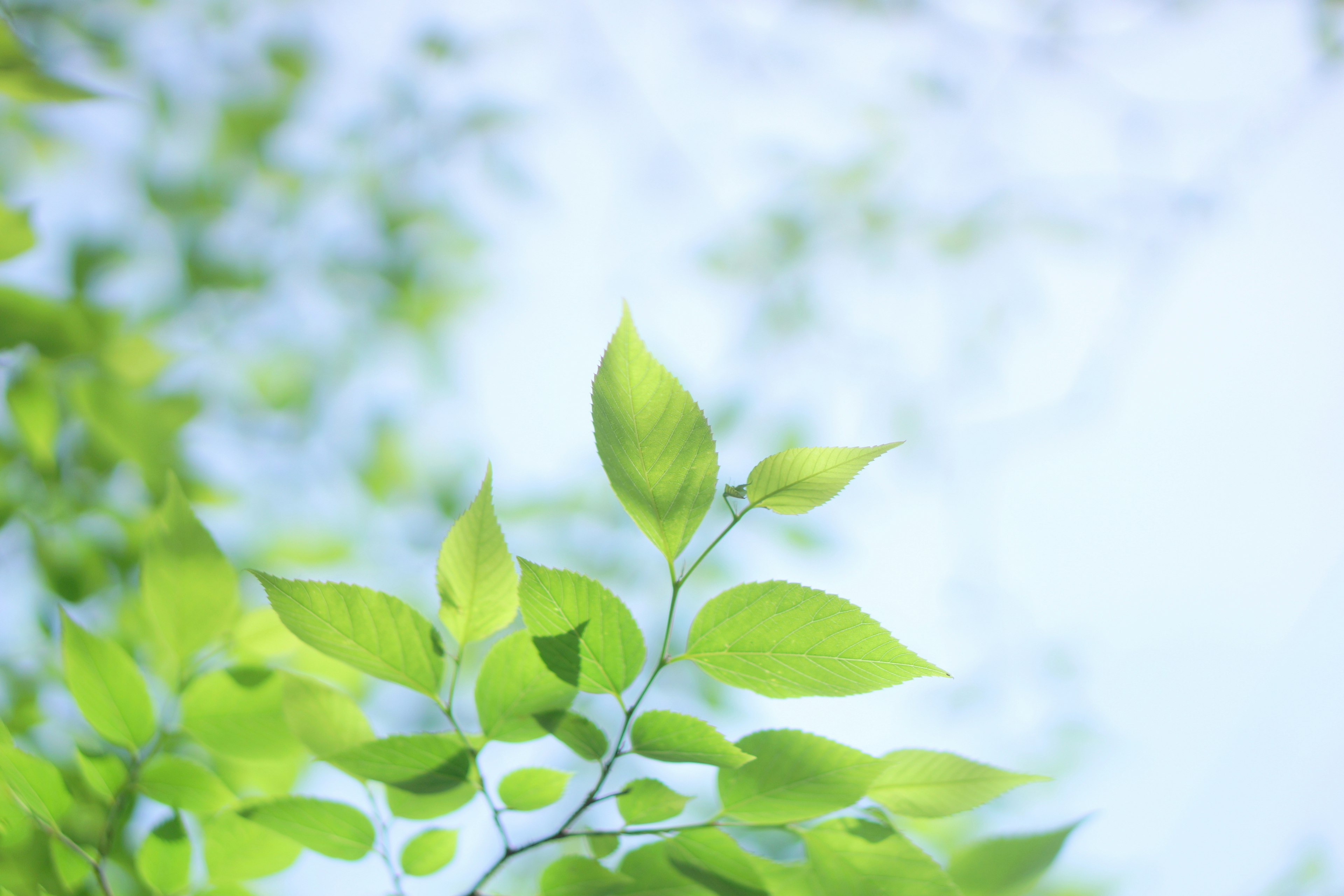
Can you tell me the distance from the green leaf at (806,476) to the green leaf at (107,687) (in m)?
0.38

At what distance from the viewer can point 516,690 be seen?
36cm

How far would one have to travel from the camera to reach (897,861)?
354 mm

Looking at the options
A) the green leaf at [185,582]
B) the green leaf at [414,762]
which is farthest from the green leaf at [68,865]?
the green leaf at [414,762]

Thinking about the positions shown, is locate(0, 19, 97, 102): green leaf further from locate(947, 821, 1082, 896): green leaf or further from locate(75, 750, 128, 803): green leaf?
locate(947, 821, 1082, 896): green leaf

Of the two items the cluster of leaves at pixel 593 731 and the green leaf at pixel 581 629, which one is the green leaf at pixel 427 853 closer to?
the cluster of leaves at pixel 593 731

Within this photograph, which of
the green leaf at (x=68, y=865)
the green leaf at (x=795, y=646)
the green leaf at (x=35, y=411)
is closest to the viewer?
the green leaf at (x=795, y=646)

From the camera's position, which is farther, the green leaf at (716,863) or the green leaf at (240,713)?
the green leaf at (240,713)

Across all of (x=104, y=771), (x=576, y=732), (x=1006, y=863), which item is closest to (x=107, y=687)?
(x=104, y=771)

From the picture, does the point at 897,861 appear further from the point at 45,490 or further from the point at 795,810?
the point at 45,490

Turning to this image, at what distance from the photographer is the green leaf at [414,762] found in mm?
327

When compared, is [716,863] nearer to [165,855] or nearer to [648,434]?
[648,434]

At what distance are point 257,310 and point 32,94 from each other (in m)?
1.00

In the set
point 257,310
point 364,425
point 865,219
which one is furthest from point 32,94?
point 865,219

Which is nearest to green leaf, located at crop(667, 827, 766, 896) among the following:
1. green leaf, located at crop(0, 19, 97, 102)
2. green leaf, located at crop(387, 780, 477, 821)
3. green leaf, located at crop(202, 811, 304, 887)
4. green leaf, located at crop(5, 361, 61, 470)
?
green leaf, located at crop(387, 780, 477, 821)
